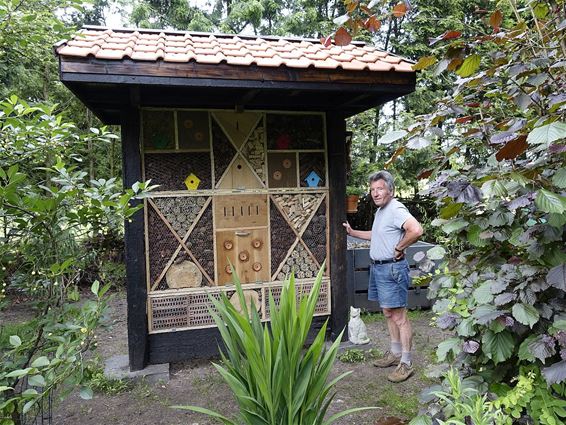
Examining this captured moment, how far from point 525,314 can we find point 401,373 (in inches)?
84.1

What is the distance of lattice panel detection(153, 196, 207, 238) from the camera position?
3459 millimetres

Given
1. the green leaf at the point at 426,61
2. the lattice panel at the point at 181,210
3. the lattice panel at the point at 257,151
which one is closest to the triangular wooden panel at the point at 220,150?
the lattice panel at the point at 257,151

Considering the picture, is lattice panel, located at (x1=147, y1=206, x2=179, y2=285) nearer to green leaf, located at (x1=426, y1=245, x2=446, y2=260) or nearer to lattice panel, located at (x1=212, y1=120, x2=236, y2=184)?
lattice panel, located at (x1=212, y1=120, x2=236, y2=184)

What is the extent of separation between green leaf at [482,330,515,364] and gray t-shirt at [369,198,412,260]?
1.69m

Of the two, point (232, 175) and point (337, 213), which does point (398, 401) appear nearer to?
point (337, 213)

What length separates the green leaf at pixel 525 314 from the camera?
4.06 ft

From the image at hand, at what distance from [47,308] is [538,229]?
190 cm

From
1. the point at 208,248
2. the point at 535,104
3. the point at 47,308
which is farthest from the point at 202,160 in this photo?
the point at 535,104

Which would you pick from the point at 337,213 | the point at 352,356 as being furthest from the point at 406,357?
the point at 337,213

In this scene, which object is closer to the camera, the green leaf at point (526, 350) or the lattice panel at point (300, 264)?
the green leaf at point (526, 350)

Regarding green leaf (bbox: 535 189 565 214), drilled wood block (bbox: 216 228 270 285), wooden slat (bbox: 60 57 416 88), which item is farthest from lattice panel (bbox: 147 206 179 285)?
green leaf (bbox: 535 189 565 214)

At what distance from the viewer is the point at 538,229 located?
1.31 m

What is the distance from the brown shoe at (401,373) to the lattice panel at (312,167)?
5.58 ft

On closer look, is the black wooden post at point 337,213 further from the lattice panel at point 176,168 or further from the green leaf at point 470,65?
the green leaf at point 470,65
